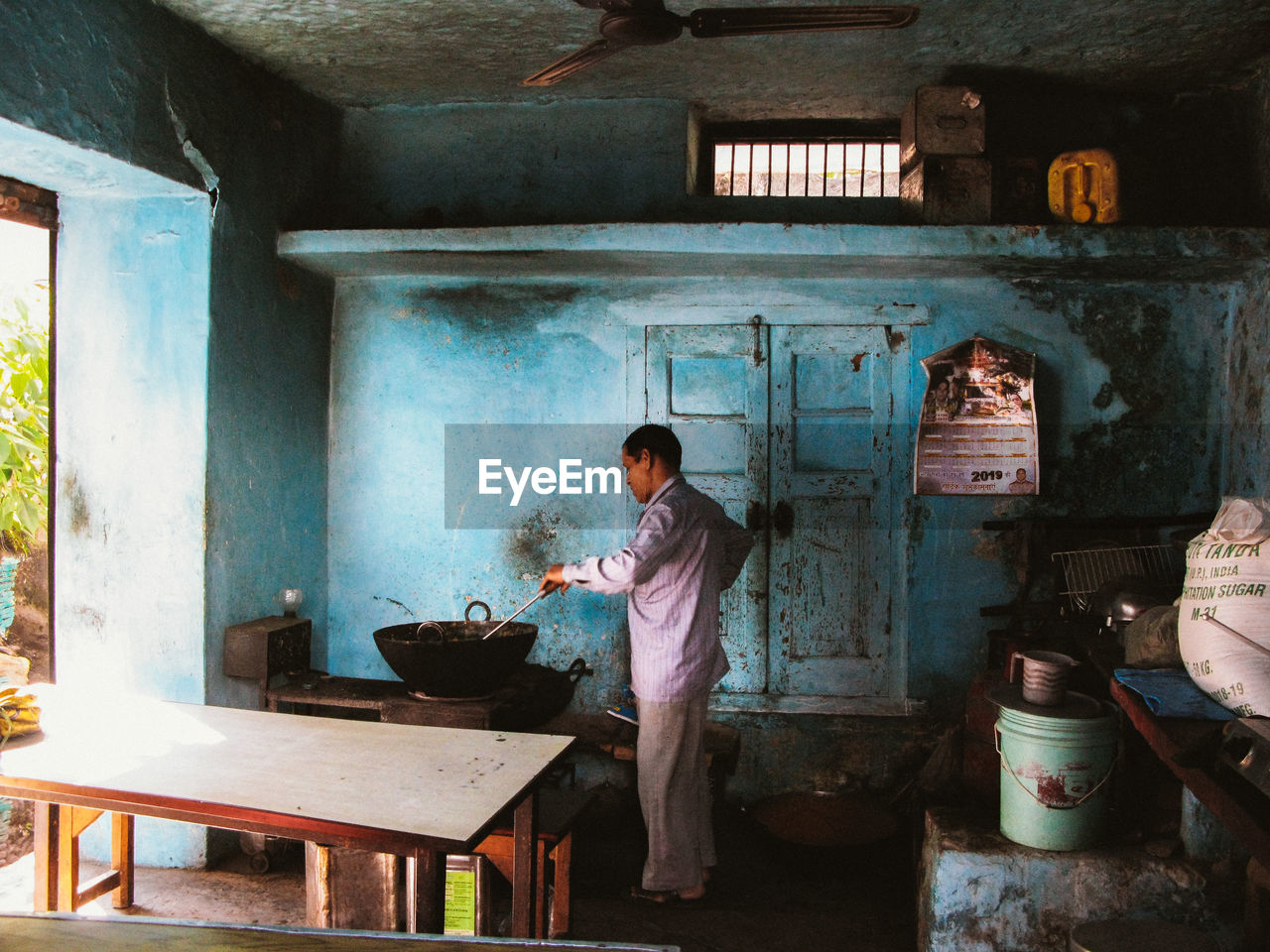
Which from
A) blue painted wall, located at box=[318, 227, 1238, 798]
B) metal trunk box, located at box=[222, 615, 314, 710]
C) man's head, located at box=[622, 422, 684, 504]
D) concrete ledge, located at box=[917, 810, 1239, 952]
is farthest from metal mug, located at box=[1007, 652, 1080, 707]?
metal trunk box, located at box=[222, 615, 314, 710]

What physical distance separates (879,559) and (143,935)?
3.96 metres

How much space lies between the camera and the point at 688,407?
5.11m

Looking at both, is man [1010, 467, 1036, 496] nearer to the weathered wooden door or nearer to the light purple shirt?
the weathered wooden door

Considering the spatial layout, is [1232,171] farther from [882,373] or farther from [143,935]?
[143,935]

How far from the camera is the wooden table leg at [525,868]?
110 inches

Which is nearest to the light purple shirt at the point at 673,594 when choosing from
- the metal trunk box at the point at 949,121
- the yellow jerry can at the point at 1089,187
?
the metal trunk box at the point at 949,121

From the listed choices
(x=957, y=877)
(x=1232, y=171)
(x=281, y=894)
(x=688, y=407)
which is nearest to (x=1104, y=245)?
(x=1232, y=171)

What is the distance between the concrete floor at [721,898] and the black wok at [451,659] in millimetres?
826

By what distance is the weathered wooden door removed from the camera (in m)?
5.01

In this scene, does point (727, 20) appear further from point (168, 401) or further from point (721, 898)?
point (721, 898)

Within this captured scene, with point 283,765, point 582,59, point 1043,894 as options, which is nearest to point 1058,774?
point 1043,894

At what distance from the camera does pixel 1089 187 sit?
446cm

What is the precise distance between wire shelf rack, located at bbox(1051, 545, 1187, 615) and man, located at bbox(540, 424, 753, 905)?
1.92 m

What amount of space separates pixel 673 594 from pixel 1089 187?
9.36ft
